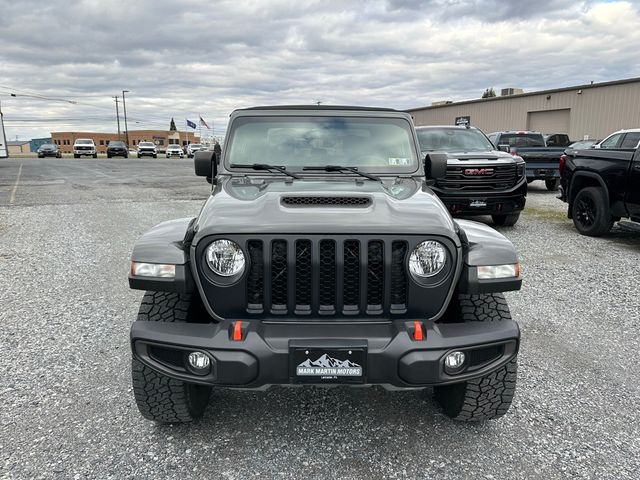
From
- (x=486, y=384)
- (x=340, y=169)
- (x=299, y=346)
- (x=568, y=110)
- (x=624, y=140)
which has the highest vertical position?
(x=568, y=110)

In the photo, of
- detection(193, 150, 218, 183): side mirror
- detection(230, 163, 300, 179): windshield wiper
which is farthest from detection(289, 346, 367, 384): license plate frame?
detection(193, 150, 218, 183): side mirror

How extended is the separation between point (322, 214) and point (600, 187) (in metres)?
7.12

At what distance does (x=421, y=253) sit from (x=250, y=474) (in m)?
1.35

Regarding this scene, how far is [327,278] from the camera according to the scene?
7.93ft

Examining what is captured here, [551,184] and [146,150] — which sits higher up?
[146,150]

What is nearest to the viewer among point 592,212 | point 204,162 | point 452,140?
point 204,162

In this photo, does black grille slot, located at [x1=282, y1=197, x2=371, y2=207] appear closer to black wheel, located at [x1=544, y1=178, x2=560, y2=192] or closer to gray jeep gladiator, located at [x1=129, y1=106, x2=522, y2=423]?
gray jeep gladiator, located at [x1=129, y1=106, x2=522, y2=423]

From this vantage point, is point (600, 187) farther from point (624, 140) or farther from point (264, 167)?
point (264, 167)

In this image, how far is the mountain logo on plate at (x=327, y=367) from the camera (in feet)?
7.41

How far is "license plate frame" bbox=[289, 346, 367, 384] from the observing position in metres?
2.24

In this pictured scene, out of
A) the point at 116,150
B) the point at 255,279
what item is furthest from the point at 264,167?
the point at 116,150

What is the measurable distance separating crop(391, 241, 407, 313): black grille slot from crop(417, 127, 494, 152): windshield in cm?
713

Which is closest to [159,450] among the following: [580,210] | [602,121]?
[580,210]

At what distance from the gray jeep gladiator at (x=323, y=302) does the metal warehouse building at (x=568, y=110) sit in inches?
992
